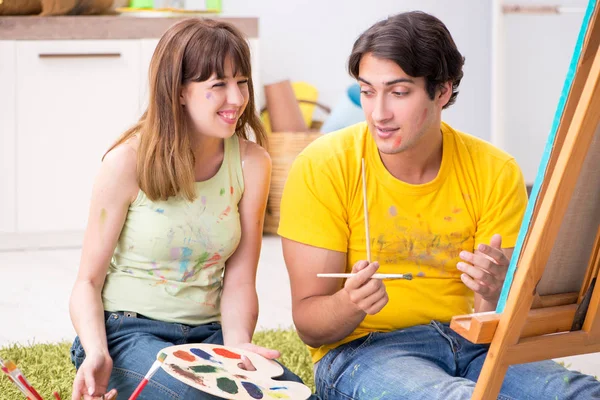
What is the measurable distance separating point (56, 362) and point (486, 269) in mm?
1166

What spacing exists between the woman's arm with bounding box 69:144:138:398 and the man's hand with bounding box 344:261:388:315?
1.41ft

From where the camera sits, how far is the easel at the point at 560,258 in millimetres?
1111

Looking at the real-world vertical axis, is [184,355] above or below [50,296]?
above

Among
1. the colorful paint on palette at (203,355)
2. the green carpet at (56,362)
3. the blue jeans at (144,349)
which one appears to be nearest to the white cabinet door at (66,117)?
the green carpet at (56,362)

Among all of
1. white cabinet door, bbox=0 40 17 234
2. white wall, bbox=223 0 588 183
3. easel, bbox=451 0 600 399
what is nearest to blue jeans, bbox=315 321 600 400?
easel, bbox=451 0 600 399

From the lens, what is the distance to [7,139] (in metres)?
3.63

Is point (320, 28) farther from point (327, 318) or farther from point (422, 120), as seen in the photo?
point (327, 318)

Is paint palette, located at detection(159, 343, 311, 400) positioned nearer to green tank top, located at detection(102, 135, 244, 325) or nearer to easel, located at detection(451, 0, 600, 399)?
green tank top, located at detection(102, 135, 244, 325)

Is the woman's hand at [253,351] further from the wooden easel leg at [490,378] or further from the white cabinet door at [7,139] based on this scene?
the white cabinet door at [7,139]

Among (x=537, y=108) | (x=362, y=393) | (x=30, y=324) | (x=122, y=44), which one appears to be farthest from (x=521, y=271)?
(x=537, y=108)

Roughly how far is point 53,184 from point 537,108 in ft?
7.94

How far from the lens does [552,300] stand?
4.01 feet

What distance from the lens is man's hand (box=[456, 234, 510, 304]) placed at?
4.41 feet

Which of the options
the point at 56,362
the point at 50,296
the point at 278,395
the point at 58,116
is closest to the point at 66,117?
the point at 58,116
